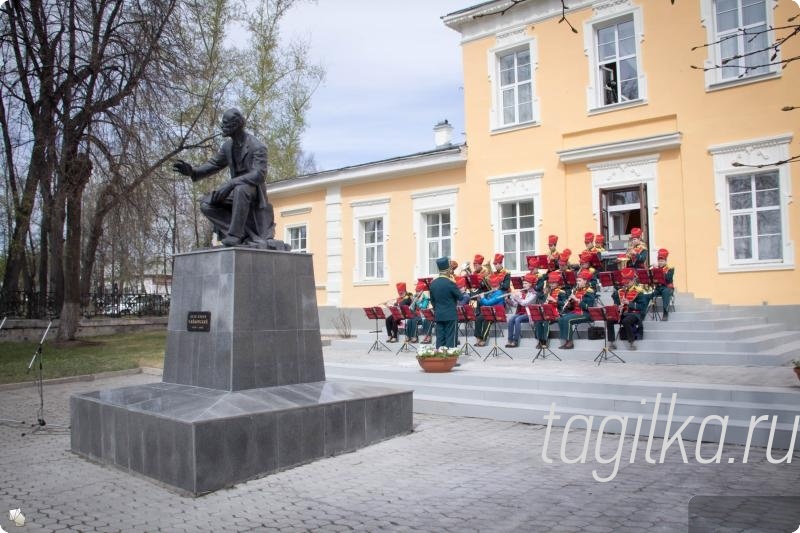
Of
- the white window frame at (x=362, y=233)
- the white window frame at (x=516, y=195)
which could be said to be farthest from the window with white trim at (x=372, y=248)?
the white window frame at (x=516, y=195)

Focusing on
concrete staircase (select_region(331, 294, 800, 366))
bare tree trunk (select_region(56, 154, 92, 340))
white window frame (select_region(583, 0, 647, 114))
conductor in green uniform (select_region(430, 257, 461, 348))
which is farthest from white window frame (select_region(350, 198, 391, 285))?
conductor in green uniform (select_region(430, 257, 461, 348))

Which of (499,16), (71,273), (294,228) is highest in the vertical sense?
(499,16)

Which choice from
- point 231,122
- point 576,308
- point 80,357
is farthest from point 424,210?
point 231,122

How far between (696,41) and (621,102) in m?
2.09

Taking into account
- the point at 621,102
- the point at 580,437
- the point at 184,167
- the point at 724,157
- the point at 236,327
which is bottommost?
the point at 580,437

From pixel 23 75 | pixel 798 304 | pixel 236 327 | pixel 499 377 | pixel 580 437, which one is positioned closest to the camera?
pixel 236 327

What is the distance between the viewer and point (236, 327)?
6629 mm

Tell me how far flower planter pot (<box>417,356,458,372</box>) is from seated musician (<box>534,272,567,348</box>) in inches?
97.0

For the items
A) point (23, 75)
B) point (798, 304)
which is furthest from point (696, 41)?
point (23, 75)

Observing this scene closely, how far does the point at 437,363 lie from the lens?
10.1 meters

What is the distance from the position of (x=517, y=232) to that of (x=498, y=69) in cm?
496

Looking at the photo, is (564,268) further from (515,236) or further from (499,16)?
(499,16)

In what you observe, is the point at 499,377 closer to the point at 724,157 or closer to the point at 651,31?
the point at 724,157

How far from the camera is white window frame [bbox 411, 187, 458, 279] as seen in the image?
1880cm
